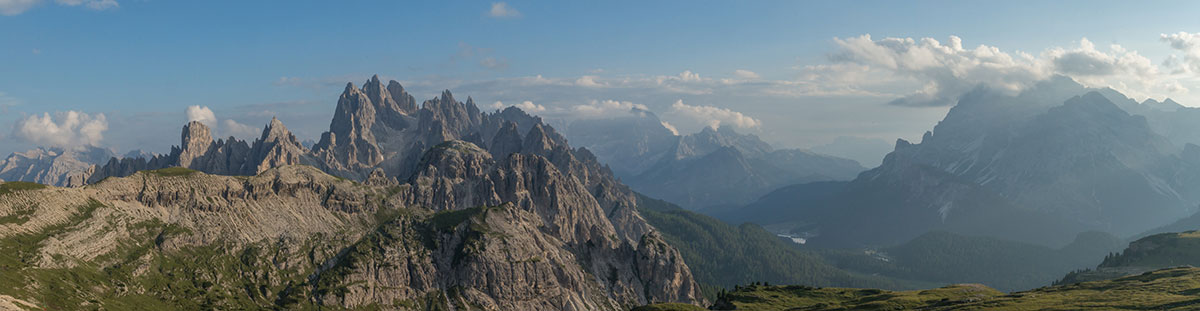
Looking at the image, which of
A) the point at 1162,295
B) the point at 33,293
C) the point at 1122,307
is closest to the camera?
the point at 1122,307

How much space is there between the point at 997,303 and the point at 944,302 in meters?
21.6

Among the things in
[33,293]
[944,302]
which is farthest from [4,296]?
[944,302]

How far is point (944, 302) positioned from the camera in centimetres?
19862

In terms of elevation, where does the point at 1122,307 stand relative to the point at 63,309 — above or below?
above

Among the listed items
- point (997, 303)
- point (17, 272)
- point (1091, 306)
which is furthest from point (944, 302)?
point (17, 272)

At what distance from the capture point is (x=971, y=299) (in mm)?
196250

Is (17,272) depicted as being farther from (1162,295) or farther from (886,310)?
(1162,295)

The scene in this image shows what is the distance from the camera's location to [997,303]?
178 m

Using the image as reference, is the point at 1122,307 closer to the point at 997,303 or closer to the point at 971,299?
the point at 997,303

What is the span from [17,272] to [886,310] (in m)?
260

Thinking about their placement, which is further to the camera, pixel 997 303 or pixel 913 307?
pixel 913 307

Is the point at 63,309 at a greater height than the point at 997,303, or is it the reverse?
the point at 997,303

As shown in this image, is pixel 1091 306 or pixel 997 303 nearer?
pixel 1091 306

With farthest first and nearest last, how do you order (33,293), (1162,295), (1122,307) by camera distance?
(33,293), (1162,295), (1122,307)
